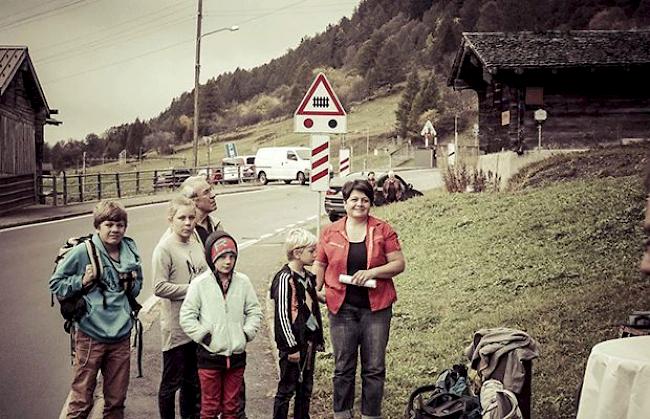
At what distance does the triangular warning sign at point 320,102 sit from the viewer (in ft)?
33.6

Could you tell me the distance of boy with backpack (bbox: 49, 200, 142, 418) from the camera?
5.37 metres

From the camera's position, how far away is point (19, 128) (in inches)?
1174

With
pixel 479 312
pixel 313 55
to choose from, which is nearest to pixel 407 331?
pixel 479 312

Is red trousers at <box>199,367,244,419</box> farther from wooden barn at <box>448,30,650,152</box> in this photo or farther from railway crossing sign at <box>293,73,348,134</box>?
wooden barn at <box>448,30,650,152</box>

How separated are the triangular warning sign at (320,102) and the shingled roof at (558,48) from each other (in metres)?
11.7

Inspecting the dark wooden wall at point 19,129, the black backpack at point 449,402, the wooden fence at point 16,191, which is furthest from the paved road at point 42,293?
the dark wooden wall at point 19,129

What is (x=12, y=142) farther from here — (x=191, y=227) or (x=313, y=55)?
(x=313, y=55)

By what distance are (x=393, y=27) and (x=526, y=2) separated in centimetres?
6599

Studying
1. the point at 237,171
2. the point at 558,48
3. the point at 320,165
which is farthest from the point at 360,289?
the point at 237,171

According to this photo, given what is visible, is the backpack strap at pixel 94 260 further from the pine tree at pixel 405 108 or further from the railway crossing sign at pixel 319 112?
the pine tree at pixel 405 108

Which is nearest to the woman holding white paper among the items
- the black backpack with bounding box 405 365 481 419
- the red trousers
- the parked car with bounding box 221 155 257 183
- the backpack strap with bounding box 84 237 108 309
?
the black backpack with bounding box 405 365 481 419

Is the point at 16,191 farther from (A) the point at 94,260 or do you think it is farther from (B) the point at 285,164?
(A) the point at 94,260

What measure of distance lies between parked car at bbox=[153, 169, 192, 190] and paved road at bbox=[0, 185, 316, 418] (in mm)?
9413

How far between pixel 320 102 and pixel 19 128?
883 inches
